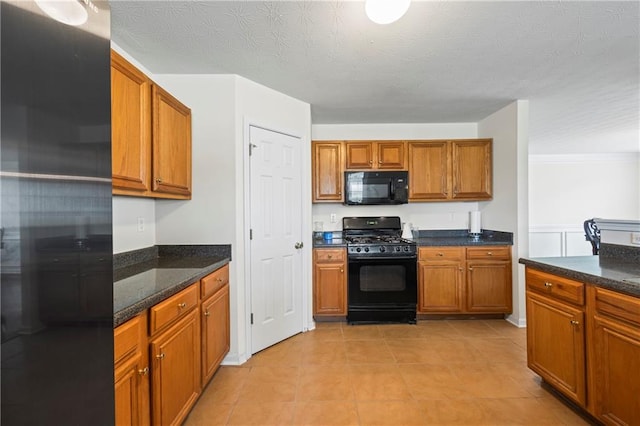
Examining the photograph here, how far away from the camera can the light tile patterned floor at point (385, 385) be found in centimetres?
177

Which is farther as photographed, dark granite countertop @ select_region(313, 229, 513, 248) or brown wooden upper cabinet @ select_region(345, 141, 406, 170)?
brown wooden upper cabinet @ select_region(345, 141, 406, 170)

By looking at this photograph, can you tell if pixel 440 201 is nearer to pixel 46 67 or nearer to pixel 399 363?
pixel 399 363

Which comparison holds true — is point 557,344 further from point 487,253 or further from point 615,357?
point 487,253

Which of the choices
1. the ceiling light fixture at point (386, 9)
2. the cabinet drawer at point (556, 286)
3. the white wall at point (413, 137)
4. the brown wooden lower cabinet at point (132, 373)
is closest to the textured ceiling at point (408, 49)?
the ceiling light fixture at point (386, 9)

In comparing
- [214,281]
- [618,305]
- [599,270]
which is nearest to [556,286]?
[599,270]

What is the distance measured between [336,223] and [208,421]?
8.36ft

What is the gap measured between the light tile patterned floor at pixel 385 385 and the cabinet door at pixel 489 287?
1.17 ft

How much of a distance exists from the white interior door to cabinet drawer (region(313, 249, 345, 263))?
0.91 ft

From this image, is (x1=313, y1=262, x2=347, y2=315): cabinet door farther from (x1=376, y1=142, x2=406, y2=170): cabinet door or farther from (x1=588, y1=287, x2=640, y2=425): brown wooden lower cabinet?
(x1=588, y1=287, x2=640, y2=425): brown wooden lower cabinet

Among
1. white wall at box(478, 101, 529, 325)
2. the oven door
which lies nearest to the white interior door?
the oven door

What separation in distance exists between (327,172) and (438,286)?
1832mm

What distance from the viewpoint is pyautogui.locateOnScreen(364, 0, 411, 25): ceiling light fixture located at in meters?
1.43

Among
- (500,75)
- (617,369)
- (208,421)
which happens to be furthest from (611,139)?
(208,421)

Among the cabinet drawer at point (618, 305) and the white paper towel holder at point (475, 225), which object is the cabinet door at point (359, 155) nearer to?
the white paper towel holder at point (475, 225)
